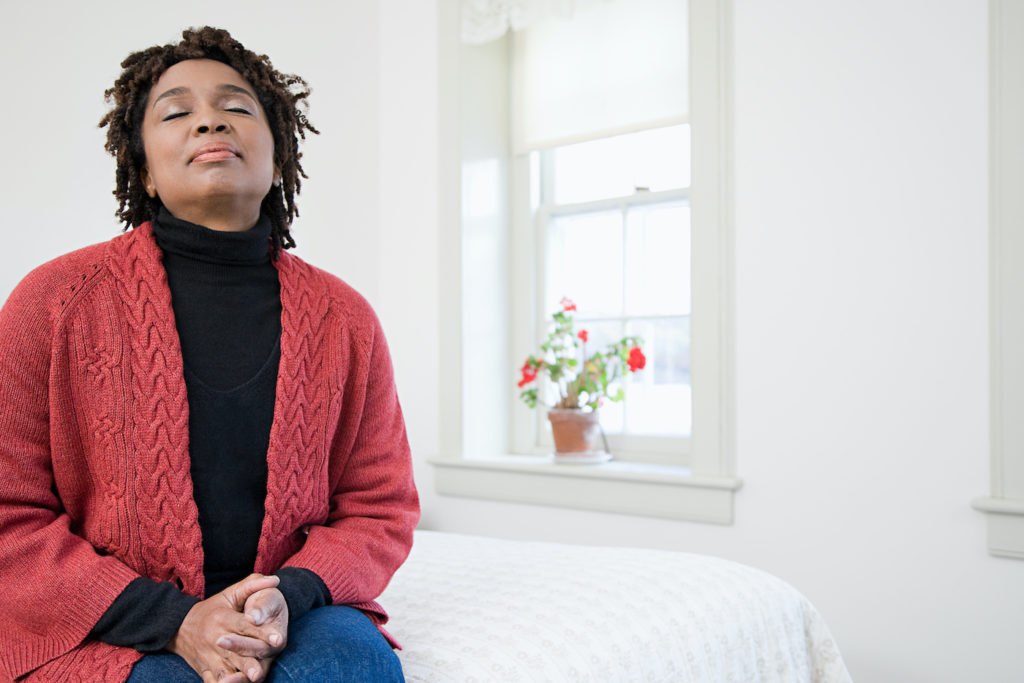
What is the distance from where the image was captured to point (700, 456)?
8.38 ft

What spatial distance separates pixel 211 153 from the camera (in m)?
1.24

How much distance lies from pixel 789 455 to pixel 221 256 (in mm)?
1679

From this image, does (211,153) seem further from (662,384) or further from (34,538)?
(662,384)

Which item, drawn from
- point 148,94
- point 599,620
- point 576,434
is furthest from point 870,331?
point 148,94

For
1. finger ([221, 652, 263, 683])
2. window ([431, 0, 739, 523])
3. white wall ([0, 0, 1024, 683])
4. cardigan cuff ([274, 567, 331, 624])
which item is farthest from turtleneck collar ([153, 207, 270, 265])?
window ([431, 0, 739, 523])

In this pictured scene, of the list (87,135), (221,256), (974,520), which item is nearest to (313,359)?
(221,256)

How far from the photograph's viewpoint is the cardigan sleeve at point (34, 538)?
1.07 m

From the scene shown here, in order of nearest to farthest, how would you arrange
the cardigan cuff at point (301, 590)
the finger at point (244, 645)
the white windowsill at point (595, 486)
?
the finger at point (244, 645) → the cardigan cuff at point (301, 590) → the white windowsill at point (595, 486)

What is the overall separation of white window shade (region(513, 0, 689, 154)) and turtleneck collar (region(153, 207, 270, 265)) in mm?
1897

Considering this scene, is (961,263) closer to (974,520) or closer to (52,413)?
(974,520)

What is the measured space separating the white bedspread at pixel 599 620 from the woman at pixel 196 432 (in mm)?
180

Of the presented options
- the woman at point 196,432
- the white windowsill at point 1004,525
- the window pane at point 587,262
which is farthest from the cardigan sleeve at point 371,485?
the window pane at point 587,262

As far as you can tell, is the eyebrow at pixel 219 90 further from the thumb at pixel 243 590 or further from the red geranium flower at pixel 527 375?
the red geranium flower at pixel 527 375

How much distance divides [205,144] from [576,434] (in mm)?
1862
